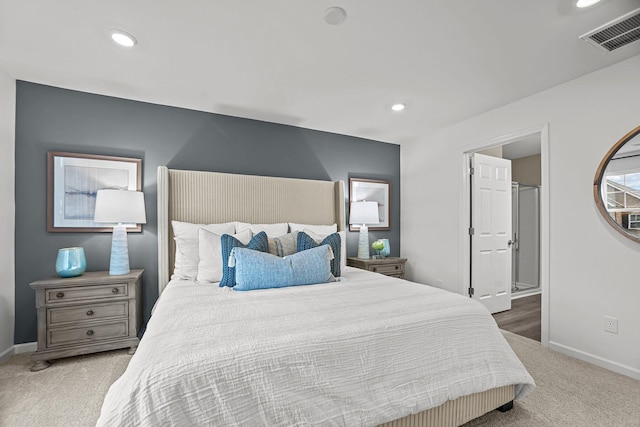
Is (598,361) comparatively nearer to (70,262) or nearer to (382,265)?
(382,265)

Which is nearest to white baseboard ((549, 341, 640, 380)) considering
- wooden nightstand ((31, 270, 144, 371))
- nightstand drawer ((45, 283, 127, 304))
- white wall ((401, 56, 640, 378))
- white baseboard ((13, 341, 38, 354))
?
white wall ((401, 56, 640, 378))

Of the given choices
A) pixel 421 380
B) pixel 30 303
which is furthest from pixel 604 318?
pixel 30 303

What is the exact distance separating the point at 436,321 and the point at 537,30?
1.97 m

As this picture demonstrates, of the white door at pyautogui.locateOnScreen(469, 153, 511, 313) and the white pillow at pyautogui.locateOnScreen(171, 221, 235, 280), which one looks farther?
the white door at pyautogui.locateOnScreen(469, 153, 511, 313)

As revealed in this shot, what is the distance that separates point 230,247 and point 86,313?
136 cm

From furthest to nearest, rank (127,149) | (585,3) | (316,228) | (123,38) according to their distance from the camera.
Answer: (316,228)
(127,149)
(123,38)
(585,3)

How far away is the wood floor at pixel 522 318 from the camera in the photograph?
325 centimetres

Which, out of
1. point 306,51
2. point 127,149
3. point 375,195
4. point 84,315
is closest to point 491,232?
point 375,195

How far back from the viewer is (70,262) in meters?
2.53

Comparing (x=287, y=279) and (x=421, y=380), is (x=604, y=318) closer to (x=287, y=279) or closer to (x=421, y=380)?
(x=421, y=380)

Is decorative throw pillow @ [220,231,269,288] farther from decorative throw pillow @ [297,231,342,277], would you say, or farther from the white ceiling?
the white ceiling

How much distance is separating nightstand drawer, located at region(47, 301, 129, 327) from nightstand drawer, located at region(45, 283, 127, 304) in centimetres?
7

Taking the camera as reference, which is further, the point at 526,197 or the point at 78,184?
the point at 526,197

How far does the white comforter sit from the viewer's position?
107cm
